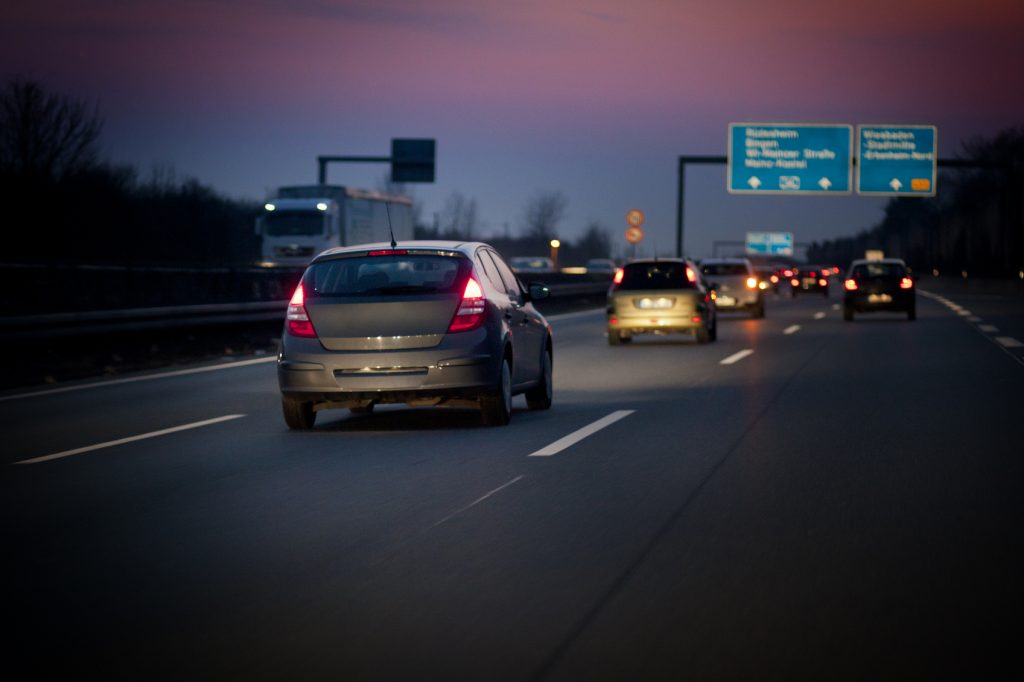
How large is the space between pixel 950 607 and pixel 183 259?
68.4 m

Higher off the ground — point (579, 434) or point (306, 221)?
point (306, 221)

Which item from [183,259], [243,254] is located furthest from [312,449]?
[243,254]

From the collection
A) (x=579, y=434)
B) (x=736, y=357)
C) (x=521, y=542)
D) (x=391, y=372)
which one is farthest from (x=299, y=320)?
(x=736, y=357)

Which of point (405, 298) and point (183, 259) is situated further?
point (183, 259)

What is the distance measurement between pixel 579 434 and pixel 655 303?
13625 millimetres

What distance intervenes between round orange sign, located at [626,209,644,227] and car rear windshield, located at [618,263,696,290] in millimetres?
21521

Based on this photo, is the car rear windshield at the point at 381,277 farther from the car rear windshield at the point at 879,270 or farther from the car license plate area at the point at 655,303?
the car rear windshield at the point at 879,270

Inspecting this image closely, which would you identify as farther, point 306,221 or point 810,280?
point 810,280

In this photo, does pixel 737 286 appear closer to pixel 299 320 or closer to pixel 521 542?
pixel 299 320

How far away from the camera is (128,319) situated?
63.8 ft

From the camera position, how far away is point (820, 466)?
959cm

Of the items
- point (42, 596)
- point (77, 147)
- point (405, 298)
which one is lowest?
point (42, 596)

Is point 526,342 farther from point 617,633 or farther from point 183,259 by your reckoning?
point 183,259

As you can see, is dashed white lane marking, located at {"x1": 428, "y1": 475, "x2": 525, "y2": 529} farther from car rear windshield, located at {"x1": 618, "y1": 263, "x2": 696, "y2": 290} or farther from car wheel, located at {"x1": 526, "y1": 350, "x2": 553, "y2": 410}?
car rear windshield, located at {"x1": 618, "y1": 263, "x2": 696, "y2": 290}
